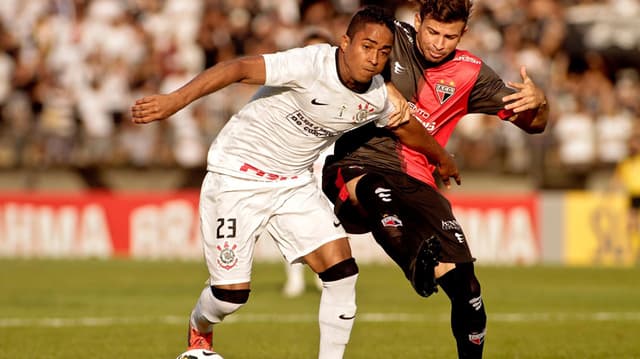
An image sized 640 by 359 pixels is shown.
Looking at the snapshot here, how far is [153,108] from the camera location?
7.24 metres

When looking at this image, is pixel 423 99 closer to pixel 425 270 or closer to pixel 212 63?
pixel 425 270

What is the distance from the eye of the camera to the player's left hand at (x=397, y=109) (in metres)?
8.25

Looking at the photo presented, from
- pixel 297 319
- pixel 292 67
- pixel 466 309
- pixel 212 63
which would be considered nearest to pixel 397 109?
pixel 292 67

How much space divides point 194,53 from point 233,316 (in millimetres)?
11041

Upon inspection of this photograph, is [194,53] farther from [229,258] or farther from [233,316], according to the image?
[229,258]

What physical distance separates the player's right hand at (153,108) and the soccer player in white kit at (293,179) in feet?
2.87

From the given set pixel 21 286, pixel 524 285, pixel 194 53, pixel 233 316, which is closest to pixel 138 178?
pixel 194 53

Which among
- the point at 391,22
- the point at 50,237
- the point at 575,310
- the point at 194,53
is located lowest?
the point at 50,237

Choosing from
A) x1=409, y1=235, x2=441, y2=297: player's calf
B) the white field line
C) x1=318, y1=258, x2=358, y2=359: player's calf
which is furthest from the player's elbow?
the white field line

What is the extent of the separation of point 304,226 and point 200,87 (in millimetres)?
1424

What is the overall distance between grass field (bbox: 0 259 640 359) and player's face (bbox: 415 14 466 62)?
291cm

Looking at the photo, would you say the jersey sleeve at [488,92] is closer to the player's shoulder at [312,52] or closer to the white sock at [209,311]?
the player's shoulder at [312,52]

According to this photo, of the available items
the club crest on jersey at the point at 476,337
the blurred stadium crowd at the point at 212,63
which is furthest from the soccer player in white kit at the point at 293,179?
the blurred stadium crowd at the point at 212,63

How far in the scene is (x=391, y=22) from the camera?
26.0ft
